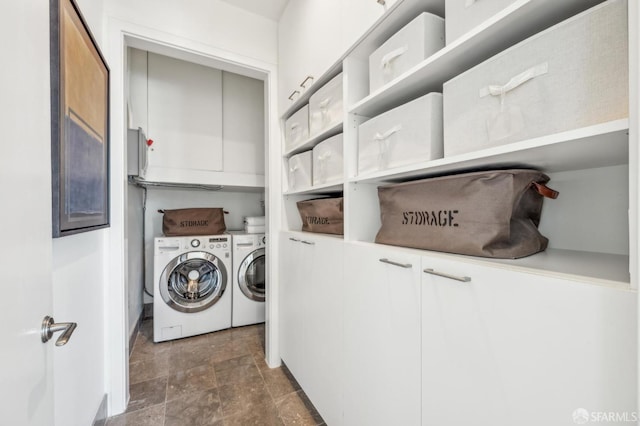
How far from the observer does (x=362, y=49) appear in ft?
3.82

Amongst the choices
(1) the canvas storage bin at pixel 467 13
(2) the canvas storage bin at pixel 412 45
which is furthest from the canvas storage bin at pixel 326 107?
(1) the canvas storage bin at pixel 467 13

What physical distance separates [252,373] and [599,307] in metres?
2.02

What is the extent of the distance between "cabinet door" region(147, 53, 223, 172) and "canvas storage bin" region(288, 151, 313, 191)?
137 centimetres

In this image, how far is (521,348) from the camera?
1.88 ft

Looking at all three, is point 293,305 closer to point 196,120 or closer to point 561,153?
point 561,153

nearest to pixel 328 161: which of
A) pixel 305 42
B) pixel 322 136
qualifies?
pixel 322 136

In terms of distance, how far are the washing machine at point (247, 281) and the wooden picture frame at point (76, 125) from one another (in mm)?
1411

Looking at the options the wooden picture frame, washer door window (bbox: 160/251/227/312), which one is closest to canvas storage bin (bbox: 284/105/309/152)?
the wooden picture frame

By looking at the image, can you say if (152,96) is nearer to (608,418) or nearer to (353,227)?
(353,227)

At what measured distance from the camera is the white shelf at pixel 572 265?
0.50 m

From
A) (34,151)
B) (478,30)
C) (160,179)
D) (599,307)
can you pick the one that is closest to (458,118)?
(478,30)

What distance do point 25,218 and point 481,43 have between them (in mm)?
1190

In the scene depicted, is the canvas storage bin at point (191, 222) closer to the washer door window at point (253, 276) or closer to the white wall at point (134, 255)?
the white wall at point (134, 255)

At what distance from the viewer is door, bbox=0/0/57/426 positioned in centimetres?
47
